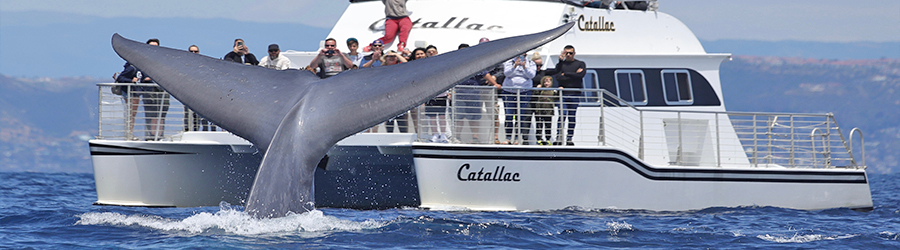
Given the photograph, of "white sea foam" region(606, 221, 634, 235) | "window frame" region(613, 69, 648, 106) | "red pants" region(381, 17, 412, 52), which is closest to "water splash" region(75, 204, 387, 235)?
"white sea foam" region(606, 221, 634, 235)

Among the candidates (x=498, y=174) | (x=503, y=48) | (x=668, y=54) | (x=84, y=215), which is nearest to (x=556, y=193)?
(x=498, y=174)

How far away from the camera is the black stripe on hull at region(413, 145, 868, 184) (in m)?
12.4

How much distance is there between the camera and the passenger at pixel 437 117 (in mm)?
12734

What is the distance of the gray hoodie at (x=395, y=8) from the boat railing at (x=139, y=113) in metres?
3.50

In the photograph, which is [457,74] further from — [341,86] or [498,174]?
[498,174]

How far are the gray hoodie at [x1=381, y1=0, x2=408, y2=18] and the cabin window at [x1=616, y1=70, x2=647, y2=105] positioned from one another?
11.4ft

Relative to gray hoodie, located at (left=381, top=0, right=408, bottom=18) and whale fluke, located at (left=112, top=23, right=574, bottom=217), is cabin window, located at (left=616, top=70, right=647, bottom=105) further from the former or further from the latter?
whale fluke, located at (left=112, top=23, right=574, bottom=217)

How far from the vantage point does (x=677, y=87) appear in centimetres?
1650

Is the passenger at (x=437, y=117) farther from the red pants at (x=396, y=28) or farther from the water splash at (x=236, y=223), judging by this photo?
the water splash at (x=236, y=223)

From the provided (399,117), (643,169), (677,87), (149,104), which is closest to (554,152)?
(643,169)

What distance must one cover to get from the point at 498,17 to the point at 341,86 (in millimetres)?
9352

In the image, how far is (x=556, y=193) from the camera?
507 inches

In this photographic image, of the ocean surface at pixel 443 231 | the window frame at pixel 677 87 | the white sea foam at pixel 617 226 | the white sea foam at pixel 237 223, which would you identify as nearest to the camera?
the white sea foam at pixel 237 223

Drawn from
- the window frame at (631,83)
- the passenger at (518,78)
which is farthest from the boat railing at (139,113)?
the window frame at (631,83)
